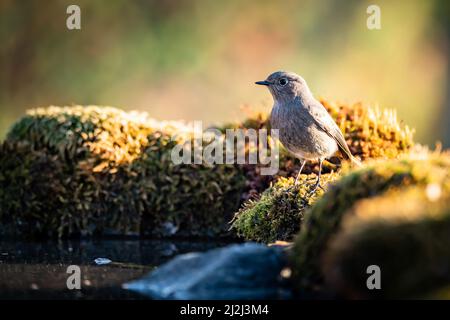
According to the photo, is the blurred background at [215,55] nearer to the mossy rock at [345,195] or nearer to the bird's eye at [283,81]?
the bird's eye at [283,81]

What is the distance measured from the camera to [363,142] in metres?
7.57

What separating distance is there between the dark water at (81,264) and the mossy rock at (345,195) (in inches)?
50.4

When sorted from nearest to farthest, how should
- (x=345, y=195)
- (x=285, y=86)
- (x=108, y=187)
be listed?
(x=345, y=195) < (x=285, y=86) < (x=108, y=187)

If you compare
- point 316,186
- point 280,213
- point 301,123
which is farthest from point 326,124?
point 280,213

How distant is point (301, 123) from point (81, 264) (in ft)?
8.97

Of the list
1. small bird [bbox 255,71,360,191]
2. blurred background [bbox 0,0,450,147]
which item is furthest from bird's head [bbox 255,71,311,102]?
blurred background [bbox 0,0,450,147]

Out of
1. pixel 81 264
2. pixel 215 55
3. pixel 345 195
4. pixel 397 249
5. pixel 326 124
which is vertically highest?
pixel 215 55

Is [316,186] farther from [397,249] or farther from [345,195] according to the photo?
[397,249]

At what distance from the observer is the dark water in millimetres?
4598

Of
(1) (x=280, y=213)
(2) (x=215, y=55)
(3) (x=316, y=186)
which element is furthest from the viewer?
(2) (x=215, y=55)

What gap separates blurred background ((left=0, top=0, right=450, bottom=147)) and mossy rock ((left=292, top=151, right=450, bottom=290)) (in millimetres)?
11435

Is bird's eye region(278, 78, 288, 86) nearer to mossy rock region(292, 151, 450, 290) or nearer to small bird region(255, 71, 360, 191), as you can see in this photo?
small bird region(255, 71, 360, 191)

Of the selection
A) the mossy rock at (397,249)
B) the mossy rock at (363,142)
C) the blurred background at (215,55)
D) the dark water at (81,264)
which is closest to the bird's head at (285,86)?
the mossy rock at (363,142)
